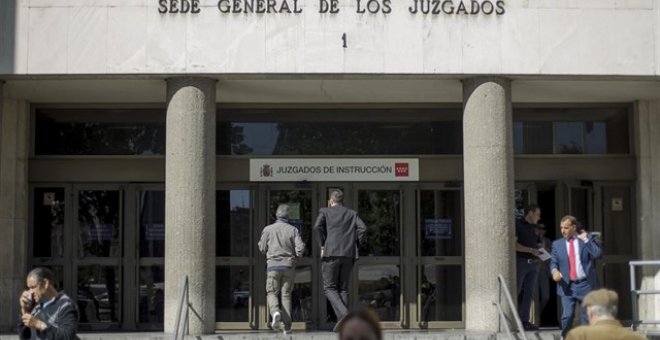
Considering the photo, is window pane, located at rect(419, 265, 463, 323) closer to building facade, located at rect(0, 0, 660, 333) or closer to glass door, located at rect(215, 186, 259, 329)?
building facade, located at rect(0, 0, 660, 333)

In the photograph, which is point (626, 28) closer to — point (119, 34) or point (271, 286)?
point (271, 286)

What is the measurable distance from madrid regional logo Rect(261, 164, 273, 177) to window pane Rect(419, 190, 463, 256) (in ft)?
7.79

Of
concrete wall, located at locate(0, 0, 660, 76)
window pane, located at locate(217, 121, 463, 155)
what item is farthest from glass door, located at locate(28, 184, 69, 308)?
concrete wall, located at locate(0, 0, 660, 76)

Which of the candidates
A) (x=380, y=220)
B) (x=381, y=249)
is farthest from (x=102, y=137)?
(x=381, y=249)

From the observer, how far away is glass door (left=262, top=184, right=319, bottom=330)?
16359 millimetres

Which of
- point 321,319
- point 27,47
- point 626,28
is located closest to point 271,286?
point 321,319

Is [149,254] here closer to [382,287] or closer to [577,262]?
[382,287]

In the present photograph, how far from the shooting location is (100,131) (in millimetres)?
16797

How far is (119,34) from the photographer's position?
14070 mm

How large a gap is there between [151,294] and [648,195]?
25.7 feet

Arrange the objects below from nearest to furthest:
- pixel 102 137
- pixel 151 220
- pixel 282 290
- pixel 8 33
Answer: pixel 8 33, pixel 282 290, pixel 151 220, pixel 102 137

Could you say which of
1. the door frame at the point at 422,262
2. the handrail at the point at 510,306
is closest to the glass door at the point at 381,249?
the door frame at the point at 422,262

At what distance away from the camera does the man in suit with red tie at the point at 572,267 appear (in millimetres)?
13164

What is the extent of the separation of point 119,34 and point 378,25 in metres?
3.42
